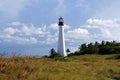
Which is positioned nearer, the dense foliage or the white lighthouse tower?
the dense foliage

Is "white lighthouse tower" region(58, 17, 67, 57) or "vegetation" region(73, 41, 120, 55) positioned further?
"white lighthouse tower" region(58, 17, 67, 57)

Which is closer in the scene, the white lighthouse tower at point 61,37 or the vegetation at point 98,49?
the vegetation at point 98,49

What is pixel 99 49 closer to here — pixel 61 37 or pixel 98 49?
pixel 98 49

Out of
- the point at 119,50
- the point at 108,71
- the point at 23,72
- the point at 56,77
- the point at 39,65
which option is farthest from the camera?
the point at 119,50

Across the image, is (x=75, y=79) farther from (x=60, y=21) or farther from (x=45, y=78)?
(x=60, y=21)

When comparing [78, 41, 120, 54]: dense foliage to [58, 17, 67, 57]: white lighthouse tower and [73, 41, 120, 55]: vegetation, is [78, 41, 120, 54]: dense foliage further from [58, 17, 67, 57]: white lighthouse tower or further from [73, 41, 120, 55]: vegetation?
[58, 17, 67, 57]: white lighthouse tower

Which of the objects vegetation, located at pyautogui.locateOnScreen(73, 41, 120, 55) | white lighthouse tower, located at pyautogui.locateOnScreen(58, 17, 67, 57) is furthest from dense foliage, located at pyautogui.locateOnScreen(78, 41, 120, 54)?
white lighthouse tower, located at pyautogui.locateOnScreen(58, 17, 67, 57)

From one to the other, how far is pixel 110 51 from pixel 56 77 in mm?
48564

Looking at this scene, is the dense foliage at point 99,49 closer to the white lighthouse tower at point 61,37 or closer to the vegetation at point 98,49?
the vegetation at point 98,49

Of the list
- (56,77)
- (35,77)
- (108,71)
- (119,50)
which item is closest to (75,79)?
(56,77)

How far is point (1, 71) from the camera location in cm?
1103

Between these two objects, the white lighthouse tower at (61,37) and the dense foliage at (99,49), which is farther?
the white lighthouse tower at (61,37)

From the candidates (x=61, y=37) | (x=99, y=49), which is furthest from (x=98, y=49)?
(x=61, y=37)

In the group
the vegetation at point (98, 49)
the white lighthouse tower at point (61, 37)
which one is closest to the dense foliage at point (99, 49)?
the vegetation at point (98, 49)
